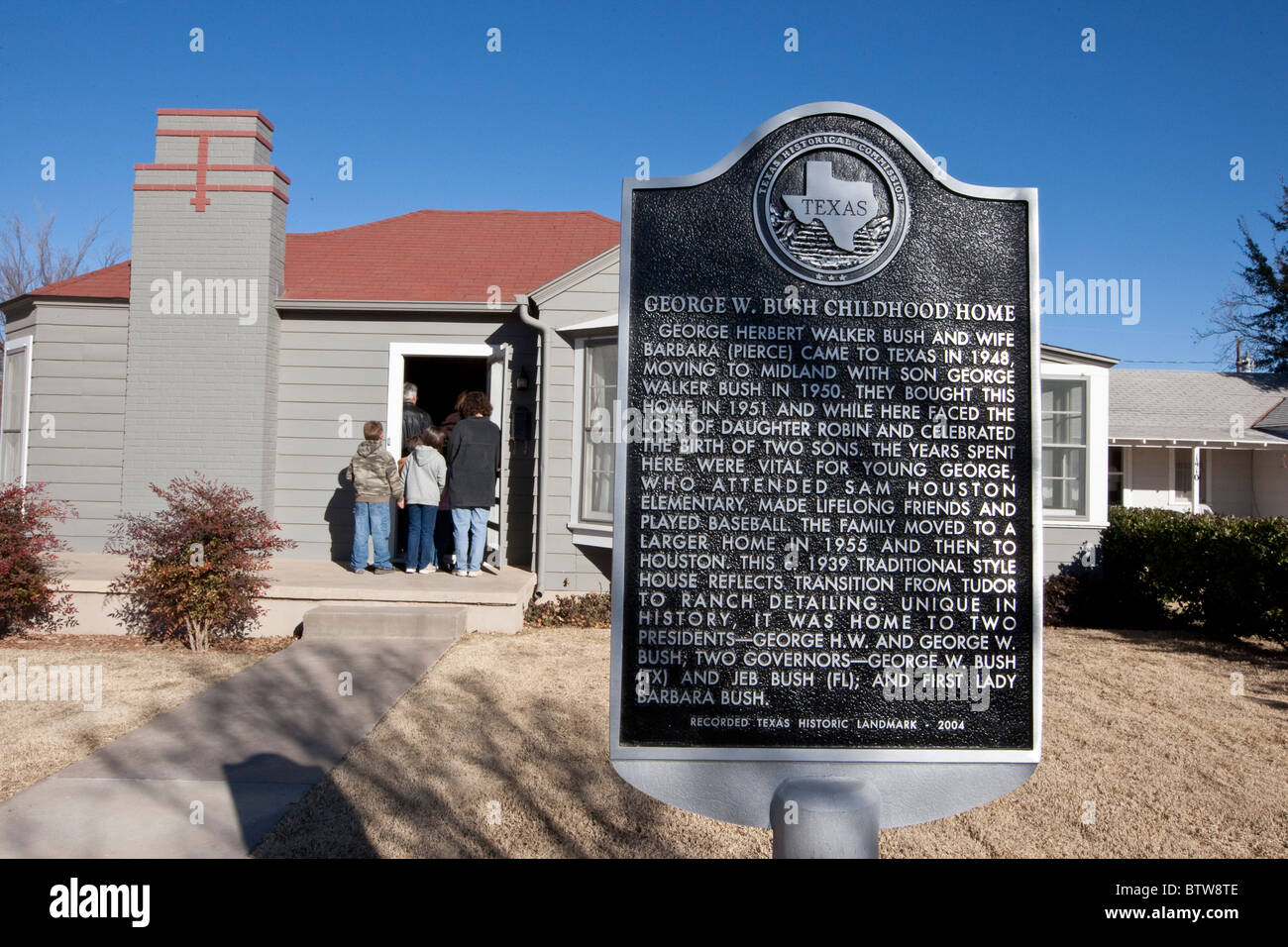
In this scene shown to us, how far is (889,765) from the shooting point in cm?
260

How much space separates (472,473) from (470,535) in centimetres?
83

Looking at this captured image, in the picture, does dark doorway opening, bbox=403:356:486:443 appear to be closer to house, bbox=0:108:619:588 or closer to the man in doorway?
house, bbox=0:108:619:588

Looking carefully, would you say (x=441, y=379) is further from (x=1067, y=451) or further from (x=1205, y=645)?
(x=1205, y=645)

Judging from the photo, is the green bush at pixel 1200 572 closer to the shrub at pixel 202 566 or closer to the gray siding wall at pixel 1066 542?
the gray siding wall at pixel 1066 542

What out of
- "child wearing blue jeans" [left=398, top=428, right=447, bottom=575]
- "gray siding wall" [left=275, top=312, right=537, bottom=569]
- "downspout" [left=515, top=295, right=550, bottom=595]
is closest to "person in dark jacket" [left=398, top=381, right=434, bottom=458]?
"gray siding wall" [left=275, top=312, right=537, bottom=569]

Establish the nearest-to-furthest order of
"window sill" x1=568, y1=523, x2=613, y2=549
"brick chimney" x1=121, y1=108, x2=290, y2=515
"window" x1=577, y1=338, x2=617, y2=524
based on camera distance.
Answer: "window sill" x1=568, y1=523, x2=613, y2=549
"window" x1=577, y1=338, x2=617, y2=524
"brick chimney" x1=121, y1=108, x2=290, y2=515

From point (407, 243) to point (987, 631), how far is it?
11387 mm

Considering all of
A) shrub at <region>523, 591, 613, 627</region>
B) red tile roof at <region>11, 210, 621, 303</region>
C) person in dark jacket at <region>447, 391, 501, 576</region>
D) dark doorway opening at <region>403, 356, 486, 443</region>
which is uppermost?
red tile roof at <region>11, 210, 621, 303</region>

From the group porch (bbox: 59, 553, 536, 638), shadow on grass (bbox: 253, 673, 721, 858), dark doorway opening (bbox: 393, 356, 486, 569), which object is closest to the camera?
shadow on grass (bbox: 253, 673, 721, 858)

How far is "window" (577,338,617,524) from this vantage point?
370 inches

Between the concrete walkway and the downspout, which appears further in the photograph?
the downspout

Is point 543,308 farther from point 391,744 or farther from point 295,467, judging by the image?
point 391,744

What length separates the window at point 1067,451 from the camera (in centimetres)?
1084

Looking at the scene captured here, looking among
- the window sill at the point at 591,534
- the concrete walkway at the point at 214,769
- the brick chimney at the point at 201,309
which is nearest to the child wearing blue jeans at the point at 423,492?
the window sill at the point at 591,534
